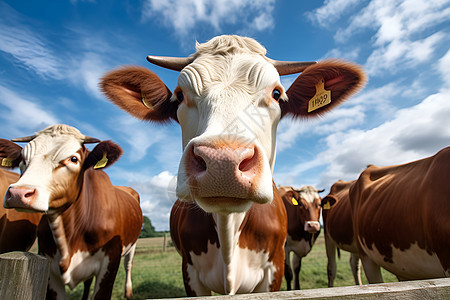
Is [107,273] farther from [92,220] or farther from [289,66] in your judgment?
[289,66]

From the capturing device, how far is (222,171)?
4.20 ft

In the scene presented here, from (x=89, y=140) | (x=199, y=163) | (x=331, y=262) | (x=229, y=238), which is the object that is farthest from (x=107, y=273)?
(x=331, y=262)

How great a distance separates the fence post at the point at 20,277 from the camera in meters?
1.09

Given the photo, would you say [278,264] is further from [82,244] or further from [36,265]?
[82,244]

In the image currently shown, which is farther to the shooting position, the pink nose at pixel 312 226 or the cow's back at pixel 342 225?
the pink nose at pixel 312 226

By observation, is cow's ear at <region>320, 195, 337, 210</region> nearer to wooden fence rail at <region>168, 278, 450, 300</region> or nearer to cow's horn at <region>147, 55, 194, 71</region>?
cow's horn at <region>147, 55, 194, 71</region>

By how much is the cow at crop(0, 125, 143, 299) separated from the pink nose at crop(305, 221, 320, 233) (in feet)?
15.7

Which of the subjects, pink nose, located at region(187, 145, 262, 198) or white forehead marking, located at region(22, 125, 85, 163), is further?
white forehead marking, located at region(22, 125, 85, 163)

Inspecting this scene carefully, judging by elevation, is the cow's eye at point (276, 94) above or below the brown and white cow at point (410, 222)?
above

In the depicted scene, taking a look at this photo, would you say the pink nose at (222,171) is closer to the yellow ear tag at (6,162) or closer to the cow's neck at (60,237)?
the cow's neck at (60,237)

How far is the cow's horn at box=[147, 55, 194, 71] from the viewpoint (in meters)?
2.54

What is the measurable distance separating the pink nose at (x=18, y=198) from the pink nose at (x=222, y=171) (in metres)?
2.40

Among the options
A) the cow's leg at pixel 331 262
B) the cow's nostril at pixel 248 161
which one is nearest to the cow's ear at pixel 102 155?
the cow's nostril at pixel 248 161

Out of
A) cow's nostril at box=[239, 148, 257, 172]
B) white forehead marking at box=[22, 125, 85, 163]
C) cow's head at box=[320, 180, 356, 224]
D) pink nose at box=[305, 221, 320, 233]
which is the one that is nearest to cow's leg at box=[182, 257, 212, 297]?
cow's nostril at box=[239, 148, 257, 172]
